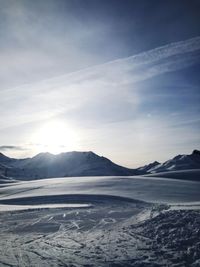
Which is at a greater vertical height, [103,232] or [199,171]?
[199,171]

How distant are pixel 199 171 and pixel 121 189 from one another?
92.2 feet

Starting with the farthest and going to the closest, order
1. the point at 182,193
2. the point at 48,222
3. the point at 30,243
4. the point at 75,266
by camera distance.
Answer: the point at 182,193 < the point at 48,222 < the point at 30,243 < the point at 75,266

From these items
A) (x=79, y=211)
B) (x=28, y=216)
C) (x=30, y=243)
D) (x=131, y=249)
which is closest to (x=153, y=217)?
(x=131, y=249)

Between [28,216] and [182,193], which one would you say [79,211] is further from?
[182,193]

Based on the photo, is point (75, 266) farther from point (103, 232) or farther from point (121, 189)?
point (121, 189)

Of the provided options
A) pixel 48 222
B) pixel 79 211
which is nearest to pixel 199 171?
pixel 79 211

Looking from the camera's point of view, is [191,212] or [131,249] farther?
[191,212]

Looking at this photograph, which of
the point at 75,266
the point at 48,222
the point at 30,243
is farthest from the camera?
the point at 48,222

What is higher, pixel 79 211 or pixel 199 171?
pixel 199 171

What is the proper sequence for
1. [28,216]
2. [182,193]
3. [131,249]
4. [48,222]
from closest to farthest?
1. [131,249]
2. [48,222]
3. [28,216]
4. [182,193]

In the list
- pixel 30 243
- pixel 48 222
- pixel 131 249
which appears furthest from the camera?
pixel 48 222

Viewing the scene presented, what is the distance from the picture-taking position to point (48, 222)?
64.1ft

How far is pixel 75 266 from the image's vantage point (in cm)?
1051

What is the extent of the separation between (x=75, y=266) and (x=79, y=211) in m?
13.3
